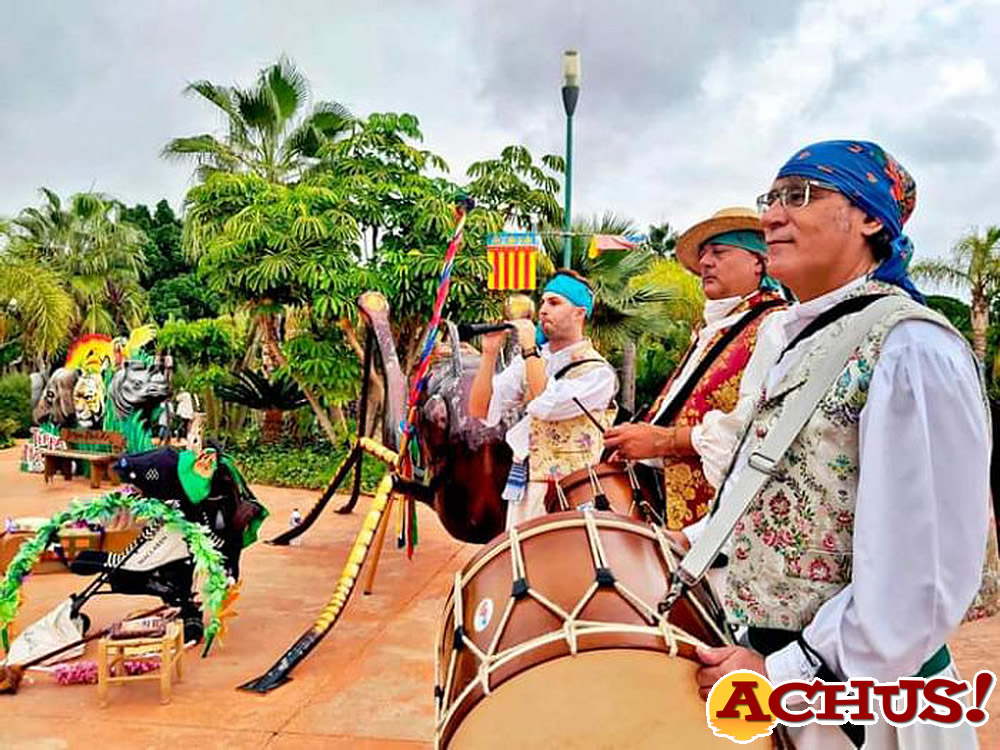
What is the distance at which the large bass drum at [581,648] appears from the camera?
1438mm

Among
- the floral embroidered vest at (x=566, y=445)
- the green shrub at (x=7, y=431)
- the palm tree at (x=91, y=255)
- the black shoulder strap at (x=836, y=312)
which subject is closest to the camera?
the black shoulder strap at (x=836, y=312)

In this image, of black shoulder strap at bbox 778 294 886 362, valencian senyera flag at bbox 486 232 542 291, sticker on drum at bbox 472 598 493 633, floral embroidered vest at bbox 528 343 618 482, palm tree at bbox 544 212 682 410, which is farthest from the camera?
palm tree at bbox 544 212 682 410

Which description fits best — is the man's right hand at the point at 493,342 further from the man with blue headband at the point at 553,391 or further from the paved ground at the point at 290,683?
the paved ground at the point at 290,683

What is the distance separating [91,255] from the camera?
20922 mm

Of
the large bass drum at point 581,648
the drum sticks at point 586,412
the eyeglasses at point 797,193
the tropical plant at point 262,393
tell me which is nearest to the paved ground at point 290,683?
the drum sticks at point 586,412

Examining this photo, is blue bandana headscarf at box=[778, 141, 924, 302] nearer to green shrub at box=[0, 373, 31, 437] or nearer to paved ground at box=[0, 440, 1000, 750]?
paved ground at box=[0, 440, 1000, 750]

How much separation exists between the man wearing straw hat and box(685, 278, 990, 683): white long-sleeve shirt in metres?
1.15

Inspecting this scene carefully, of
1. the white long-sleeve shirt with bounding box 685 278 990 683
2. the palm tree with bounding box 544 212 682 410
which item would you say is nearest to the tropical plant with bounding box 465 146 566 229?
the palm tree with bounding box 544 212 682 410

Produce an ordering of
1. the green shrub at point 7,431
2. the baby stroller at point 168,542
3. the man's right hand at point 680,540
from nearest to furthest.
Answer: the man's right hand at point 680,540 → the baby stroller at point 168,542 → the green shrub at point 7,431

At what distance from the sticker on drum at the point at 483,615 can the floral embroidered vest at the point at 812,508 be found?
0.52 m

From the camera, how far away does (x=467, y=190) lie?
10812 mm

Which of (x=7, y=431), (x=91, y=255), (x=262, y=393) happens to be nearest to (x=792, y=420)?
(x=262, y=393)

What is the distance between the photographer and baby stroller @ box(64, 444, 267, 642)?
4035 millimetres

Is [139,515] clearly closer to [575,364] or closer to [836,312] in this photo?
[575,364]
